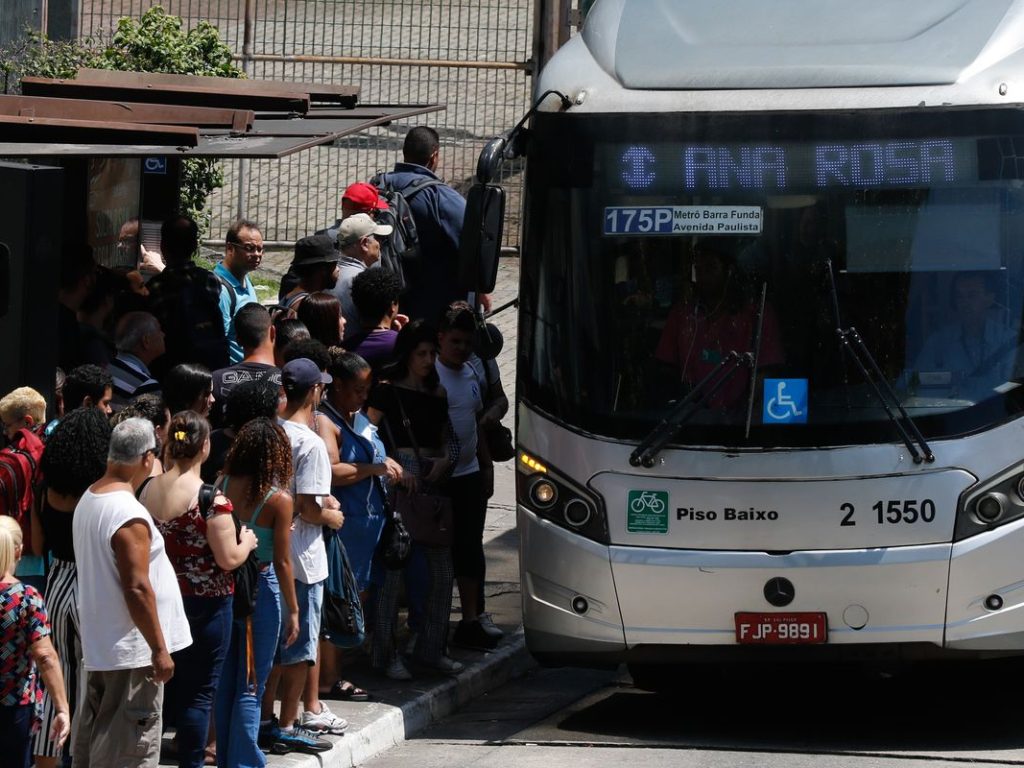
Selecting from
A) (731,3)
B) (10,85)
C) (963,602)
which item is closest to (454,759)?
(963,602)

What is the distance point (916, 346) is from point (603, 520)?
1.60 m

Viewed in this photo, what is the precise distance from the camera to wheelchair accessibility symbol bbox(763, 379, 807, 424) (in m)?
7.84

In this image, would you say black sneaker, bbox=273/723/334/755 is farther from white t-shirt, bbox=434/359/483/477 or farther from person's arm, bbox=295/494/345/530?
white t-shirt, bbox=434/359/483/477

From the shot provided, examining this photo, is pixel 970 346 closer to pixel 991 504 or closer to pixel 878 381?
pixel 878 381

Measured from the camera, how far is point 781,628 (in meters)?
7.76

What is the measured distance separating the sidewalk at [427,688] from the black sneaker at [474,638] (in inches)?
1.9

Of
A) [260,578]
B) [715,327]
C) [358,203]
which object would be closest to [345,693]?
[260,578]

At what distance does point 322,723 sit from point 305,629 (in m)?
0.47

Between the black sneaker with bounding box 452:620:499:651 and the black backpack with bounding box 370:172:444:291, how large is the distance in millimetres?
2428

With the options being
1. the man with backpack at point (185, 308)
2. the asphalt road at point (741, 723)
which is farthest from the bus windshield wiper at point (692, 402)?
the man with backpack at point (185, 308)

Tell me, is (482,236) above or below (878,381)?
above

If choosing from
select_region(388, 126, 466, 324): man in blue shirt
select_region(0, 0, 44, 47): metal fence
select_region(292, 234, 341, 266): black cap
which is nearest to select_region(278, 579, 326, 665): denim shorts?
select_region(292, 234, 341, 266): black cap

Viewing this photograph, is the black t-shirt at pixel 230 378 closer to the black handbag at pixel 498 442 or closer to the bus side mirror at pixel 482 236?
the bus side mirror at pixel 482 236

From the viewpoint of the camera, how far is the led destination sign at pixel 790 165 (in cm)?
784
